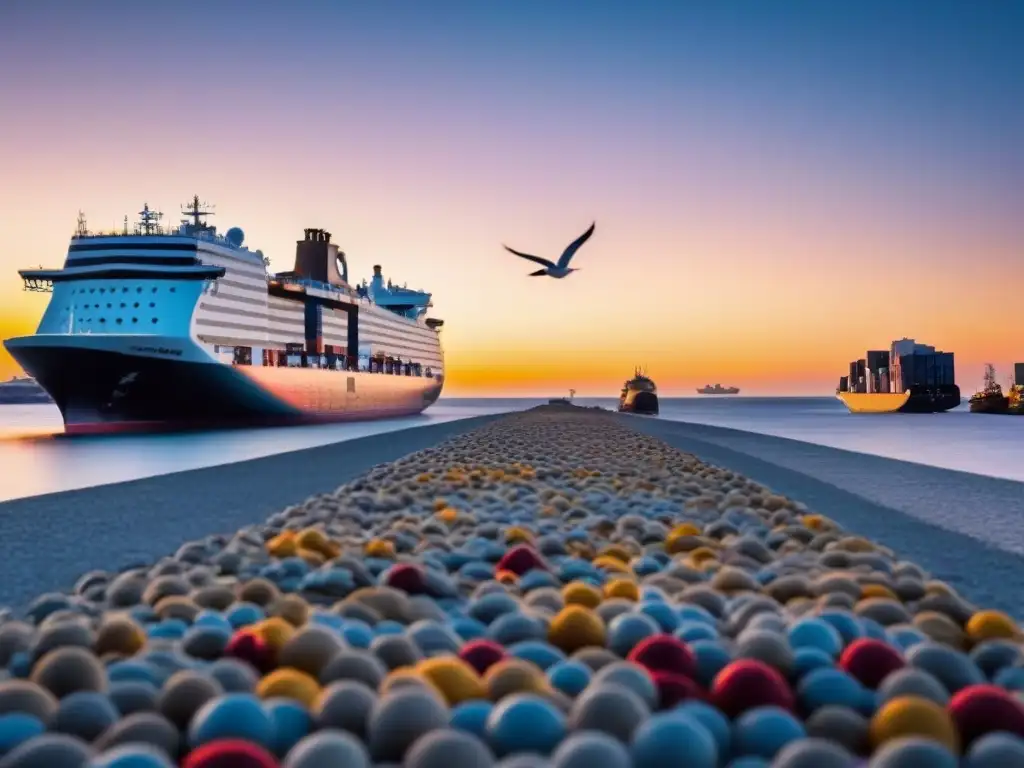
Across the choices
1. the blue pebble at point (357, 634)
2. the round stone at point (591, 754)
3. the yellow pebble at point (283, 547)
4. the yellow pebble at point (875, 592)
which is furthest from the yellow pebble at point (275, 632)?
the yellow pebble at point (875, 592)

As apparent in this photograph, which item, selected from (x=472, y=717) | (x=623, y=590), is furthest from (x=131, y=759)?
(x=623, y=590)

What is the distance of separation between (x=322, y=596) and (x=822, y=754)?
253 cm

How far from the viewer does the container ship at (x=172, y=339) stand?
2831 centimetres

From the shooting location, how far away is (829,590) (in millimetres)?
3635

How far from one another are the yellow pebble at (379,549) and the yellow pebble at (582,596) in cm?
135

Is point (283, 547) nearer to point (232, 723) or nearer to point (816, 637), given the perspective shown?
point (232, 723)

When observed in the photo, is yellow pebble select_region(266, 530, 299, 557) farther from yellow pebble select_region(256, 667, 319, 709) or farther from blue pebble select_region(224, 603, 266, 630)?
yellow pebble select_region(256, 667, 319, 709)

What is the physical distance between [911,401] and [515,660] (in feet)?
276

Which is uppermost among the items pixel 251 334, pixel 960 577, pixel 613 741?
pixel 251 334

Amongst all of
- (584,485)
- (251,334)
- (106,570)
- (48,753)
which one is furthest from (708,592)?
(251,334)

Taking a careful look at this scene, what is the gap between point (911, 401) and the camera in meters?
78.8

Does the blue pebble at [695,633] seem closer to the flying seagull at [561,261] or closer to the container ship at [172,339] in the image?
the flying seagull at [561,261]

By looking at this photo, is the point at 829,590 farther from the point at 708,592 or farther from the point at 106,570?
the point at 106,570

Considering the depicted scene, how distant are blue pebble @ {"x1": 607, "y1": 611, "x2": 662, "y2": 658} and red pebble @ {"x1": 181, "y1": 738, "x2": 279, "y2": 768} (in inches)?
49.9
